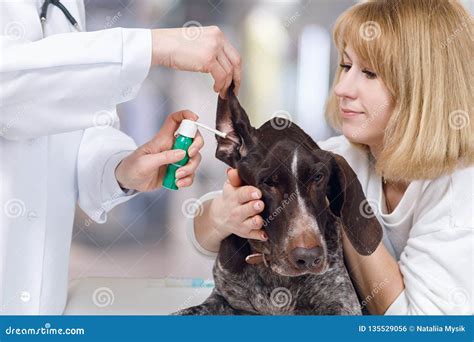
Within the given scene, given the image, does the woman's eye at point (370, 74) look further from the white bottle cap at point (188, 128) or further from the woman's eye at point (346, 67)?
the white bottle cap at point (188, 128)

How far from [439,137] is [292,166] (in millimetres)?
268

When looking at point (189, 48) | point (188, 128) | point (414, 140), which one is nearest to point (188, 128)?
point (188, 128)

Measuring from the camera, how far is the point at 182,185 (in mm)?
1127

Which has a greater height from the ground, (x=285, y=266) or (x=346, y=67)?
(x=346, y=67)

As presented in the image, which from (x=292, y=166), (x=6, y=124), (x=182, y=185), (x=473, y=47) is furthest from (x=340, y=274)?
(x=6, y=124)

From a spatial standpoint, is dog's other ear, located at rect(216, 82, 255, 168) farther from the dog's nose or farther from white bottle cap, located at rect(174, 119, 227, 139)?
the dog's nose

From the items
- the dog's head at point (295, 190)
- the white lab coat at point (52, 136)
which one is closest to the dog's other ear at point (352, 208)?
the dog's head at point (295, 190)

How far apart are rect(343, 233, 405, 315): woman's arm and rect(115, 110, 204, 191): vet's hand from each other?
313 mm

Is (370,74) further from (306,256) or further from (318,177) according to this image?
(306,256)

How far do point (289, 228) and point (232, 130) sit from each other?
0.67ft

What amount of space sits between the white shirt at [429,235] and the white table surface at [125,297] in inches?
14.5

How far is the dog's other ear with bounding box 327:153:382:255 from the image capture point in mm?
1164

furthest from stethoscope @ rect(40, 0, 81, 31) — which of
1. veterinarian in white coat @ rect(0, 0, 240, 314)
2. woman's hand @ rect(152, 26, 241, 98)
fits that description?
woman's hand @ rect(152, 26, 241, 98)

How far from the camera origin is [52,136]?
3.73 feet
